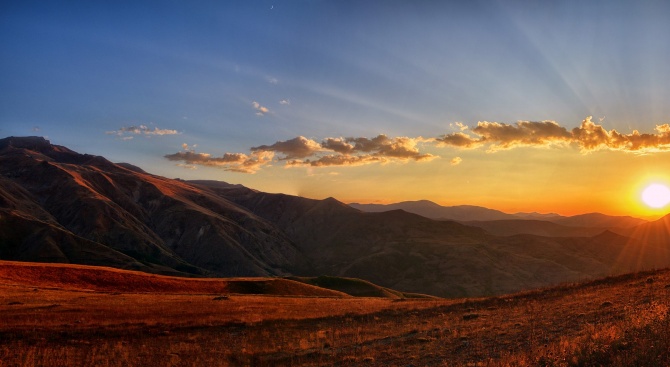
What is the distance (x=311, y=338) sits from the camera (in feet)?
85.9

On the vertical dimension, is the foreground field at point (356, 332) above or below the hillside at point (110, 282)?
above

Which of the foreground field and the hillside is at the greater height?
the foreground field

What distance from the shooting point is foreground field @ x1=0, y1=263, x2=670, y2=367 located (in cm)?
1544

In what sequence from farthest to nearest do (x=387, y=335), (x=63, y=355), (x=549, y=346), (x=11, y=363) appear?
(x=387, y=335)
(x=63, y=355)
(x=11, y=363)
(x=549, y=346)

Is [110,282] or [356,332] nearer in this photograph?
[356,332]

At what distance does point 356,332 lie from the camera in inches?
1078

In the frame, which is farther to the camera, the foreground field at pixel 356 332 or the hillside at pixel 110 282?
the hillside at pixel 110 282

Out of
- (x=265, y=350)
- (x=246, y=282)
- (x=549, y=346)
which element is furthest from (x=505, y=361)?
(x=246, y=282)

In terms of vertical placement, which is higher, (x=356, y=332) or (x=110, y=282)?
(x=356, y=332)

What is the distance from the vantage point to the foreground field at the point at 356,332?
15.4m

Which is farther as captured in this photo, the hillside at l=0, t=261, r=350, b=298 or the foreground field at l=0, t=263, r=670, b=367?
the hillside at l=0, t=261, r=350, b=298

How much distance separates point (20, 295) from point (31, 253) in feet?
544

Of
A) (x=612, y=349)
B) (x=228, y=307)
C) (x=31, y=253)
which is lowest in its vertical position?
(x=31, y=253)

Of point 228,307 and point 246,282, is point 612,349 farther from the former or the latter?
point 246,282
